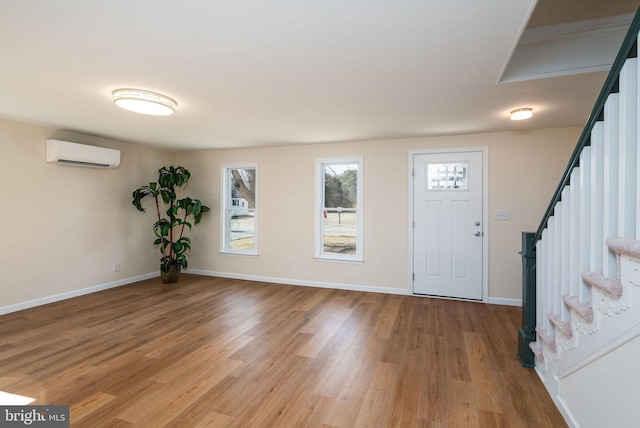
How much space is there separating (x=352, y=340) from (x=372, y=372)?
586 mm

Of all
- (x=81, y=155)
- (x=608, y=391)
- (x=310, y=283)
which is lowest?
(x=310, y=283)

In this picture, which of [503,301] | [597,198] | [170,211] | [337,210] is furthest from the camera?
[170,211]

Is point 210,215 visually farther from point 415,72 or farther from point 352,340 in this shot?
point 415,72

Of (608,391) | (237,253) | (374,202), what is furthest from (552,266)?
(237,253)

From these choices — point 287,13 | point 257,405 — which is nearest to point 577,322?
point 257,405

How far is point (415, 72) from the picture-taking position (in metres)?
2.34

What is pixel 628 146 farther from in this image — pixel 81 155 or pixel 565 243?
pixel 81 155

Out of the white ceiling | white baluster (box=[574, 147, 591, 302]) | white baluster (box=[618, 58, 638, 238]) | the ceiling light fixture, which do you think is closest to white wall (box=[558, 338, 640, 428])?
white baluster (box=[574, 147, 591, 302])

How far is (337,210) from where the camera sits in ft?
16.4

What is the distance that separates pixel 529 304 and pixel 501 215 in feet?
6.29

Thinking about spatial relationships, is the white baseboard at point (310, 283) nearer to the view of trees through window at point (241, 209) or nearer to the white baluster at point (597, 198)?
the view of trees through window at point (241, 209)

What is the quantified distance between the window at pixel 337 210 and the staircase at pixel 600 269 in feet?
9.50

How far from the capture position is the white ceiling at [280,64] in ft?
5.36

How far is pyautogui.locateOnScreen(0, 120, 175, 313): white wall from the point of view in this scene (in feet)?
12.2
